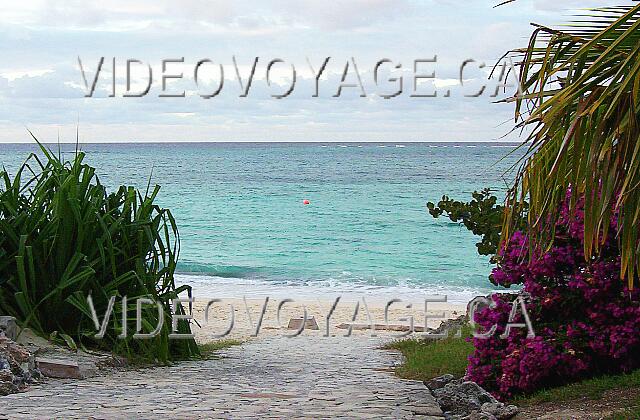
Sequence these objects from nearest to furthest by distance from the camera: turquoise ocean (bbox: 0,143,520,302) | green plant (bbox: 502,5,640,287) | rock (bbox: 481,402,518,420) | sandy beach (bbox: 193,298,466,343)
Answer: green plant (bbox: 502,5,640,287) → rock (bbox: 481,402,518,420) → sandy beach (bbox: 193,298,466,343) → turquoise ocean (bbox: 0,143,520,302)

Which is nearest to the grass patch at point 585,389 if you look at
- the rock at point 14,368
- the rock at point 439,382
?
the rock at point 439,382

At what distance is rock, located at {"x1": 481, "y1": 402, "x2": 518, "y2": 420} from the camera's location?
21.2 ft

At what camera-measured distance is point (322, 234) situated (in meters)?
38.2

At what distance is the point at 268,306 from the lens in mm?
20328

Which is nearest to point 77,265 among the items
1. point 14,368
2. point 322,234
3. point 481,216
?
point 14,368

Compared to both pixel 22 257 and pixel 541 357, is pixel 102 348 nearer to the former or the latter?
pixel 22 257

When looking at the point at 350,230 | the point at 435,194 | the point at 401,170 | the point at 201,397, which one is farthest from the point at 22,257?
the point at 401,170

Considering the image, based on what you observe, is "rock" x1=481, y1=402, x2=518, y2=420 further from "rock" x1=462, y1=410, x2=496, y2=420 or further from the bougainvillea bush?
the bougainvillea bush

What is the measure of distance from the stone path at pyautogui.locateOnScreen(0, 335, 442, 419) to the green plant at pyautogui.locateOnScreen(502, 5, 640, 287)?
219cm

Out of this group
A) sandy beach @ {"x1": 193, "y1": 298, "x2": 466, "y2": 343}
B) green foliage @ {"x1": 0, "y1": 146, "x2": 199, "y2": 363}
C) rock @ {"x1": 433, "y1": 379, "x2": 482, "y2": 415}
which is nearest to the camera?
rock @ {"x1": 433, "y1": 379, "x2": 482, "y2": 415}

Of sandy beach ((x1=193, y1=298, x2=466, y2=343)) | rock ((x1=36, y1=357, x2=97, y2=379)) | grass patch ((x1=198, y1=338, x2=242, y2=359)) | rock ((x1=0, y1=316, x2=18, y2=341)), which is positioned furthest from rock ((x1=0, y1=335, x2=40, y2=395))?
sandy beach ((x1=193, y1=298, x2=466, y2=343))

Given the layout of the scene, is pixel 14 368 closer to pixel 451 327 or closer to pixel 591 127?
pixel 591 127

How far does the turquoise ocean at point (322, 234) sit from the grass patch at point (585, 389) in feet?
7.31

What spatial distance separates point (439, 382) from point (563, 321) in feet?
4.34
